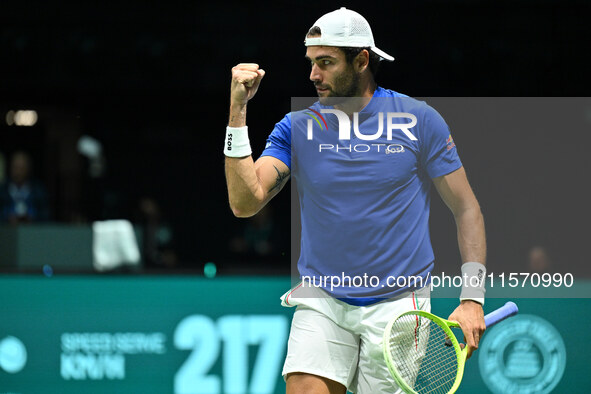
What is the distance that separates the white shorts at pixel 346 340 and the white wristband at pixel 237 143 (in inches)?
22.1

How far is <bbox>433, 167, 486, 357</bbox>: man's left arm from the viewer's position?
3475mm

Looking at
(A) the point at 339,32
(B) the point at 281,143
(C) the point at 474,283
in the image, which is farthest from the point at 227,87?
(C) the point at 474,283

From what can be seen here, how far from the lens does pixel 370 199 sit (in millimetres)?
3549

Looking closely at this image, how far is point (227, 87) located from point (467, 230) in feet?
11.4

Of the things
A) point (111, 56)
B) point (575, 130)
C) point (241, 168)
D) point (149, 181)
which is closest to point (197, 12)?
point (111, 56)

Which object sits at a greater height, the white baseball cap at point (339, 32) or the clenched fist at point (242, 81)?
the white baseball cap at point (339, 32)

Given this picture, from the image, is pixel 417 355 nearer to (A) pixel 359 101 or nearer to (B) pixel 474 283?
(B) pixel 474 283

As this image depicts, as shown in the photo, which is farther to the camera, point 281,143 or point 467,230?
point 281,143

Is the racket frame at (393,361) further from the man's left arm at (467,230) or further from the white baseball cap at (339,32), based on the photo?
the white baseball cap at (339,32)

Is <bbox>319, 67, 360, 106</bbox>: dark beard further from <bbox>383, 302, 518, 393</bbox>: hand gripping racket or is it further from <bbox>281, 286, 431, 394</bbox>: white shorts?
<bbox>383, 302, 518, 393</bbox>: hand gripping racket

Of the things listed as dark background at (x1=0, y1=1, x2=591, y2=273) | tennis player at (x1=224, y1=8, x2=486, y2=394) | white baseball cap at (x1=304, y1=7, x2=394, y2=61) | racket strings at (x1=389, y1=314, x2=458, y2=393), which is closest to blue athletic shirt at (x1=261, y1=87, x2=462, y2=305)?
tennis player at (x1=224, y1=8, x2=486, y2=394)

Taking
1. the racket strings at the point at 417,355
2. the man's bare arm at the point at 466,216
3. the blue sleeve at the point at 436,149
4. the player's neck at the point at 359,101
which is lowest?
the racket strings at the point at 417,355

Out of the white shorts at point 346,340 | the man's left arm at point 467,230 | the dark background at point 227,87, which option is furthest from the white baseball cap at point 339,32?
the dark background at point 227,87

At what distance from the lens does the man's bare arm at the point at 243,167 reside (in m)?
3.38
